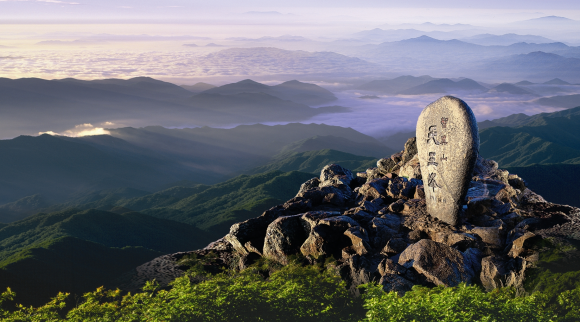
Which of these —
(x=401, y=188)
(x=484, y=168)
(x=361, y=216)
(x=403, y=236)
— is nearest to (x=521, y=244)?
(x=403, y=236)

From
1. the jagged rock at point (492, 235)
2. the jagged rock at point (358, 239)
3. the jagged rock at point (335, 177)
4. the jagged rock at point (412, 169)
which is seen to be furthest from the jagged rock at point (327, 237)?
the jagged rock at point (335, 177)

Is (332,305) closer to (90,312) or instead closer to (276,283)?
(276,283)

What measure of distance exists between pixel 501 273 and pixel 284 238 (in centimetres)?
1030

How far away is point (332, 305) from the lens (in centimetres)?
1435

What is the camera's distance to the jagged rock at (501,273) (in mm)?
16156

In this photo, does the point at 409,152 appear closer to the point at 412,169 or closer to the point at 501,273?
the point at 412,169

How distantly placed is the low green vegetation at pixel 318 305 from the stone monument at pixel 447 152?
580cm

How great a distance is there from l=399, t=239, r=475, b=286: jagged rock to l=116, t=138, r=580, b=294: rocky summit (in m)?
0.04

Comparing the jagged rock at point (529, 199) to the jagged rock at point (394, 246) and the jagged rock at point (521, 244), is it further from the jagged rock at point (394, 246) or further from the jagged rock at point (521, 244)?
the jagged rock at point (394, 246)

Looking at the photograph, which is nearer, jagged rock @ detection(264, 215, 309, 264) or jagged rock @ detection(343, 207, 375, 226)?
jagged rock @ detection(264, 215, 309, 264)

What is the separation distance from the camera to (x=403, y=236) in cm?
2111

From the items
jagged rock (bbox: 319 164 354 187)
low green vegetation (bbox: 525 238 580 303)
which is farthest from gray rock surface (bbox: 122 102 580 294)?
jagged rock (bbox: 319 164 354 187)

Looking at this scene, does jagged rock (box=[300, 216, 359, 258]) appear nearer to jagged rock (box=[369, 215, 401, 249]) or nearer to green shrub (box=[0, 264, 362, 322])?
jagged rock (box=[369, 215, 401, 249])

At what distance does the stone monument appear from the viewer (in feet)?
61.5
